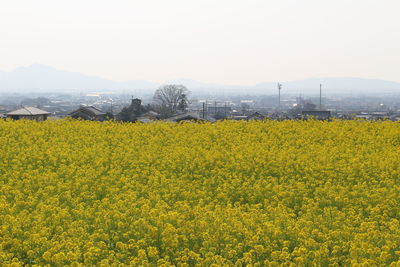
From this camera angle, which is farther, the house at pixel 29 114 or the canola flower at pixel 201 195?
the house at pixel 29 114

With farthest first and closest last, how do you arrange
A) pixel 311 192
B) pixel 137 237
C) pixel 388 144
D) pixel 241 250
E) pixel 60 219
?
pixel 388 144
pixel 311 192
pixel 60 219
pixel 137 237
pixel 241 250

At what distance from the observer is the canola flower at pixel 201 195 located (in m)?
8.83

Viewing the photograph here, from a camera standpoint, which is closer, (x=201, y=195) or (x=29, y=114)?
(x=201, y=195)

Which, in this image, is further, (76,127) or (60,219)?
(76,127)

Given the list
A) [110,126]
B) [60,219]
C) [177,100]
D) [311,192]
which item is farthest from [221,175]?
[177,100]

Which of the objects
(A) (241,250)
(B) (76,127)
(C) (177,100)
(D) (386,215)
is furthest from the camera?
(C) (177,100)

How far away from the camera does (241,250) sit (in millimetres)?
8898

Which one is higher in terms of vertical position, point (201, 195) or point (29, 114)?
point (29, 114)

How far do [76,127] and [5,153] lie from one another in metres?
6.02

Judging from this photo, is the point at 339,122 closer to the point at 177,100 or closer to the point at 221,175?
the point at 221,175

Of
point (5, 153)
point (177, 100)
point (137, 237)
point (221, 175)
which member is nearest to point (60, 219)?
point (137, 237)

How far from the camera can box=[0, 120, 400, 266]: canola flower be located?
883cm

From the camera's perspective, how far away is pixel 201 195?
511 inches

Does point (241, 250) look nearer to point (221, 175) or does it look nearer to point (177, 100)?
point (221, 175)
